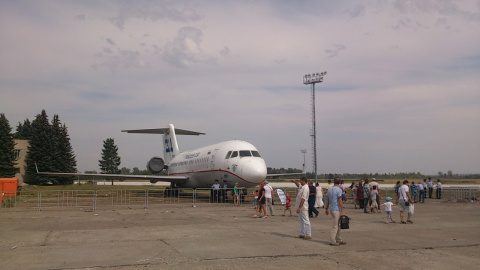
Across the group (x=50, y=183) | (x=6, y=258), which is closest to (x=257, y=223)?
(x=6, y=258)

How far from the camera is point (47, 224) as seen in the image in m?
14.4

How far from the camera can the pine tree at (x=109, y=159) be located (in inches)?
4222

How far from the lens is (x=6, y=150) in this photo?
197 ft

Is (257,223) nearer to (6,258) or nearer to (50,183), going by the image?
(6,258)

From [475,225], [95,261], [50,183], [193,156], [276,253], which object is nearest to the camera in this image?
[95,261]

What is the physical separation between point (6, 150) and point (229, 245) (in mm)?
59596

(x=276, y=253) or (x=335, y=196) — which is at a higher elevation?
(x=335, y=196)

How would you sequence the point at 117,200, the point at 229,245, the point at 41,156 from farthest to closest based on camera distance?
the point at 41,156 < the point at 117,200 < the point at 229,245

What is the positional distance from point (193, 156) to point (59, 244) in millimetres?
23252

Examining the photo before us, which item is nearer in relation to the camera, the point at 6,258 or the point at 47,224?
the point at 6,258

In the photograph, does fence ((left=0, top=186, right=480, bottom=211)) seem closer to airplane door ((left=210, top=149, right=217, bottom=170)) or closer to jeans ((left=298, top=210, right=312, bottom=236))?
airplane door ((left=210, top=149, right=217, bottom=170))

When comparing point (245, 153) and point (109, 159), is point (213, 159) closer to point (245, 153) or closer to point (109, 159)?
point (245, 153)

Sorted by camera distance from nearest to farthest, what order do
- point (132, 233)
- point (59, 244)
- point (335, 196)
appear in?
point (59, 244) → point (335, 196) → point (132, 233)

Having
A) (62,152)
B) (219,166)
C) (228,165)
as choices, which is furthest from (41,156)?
(228,165)
